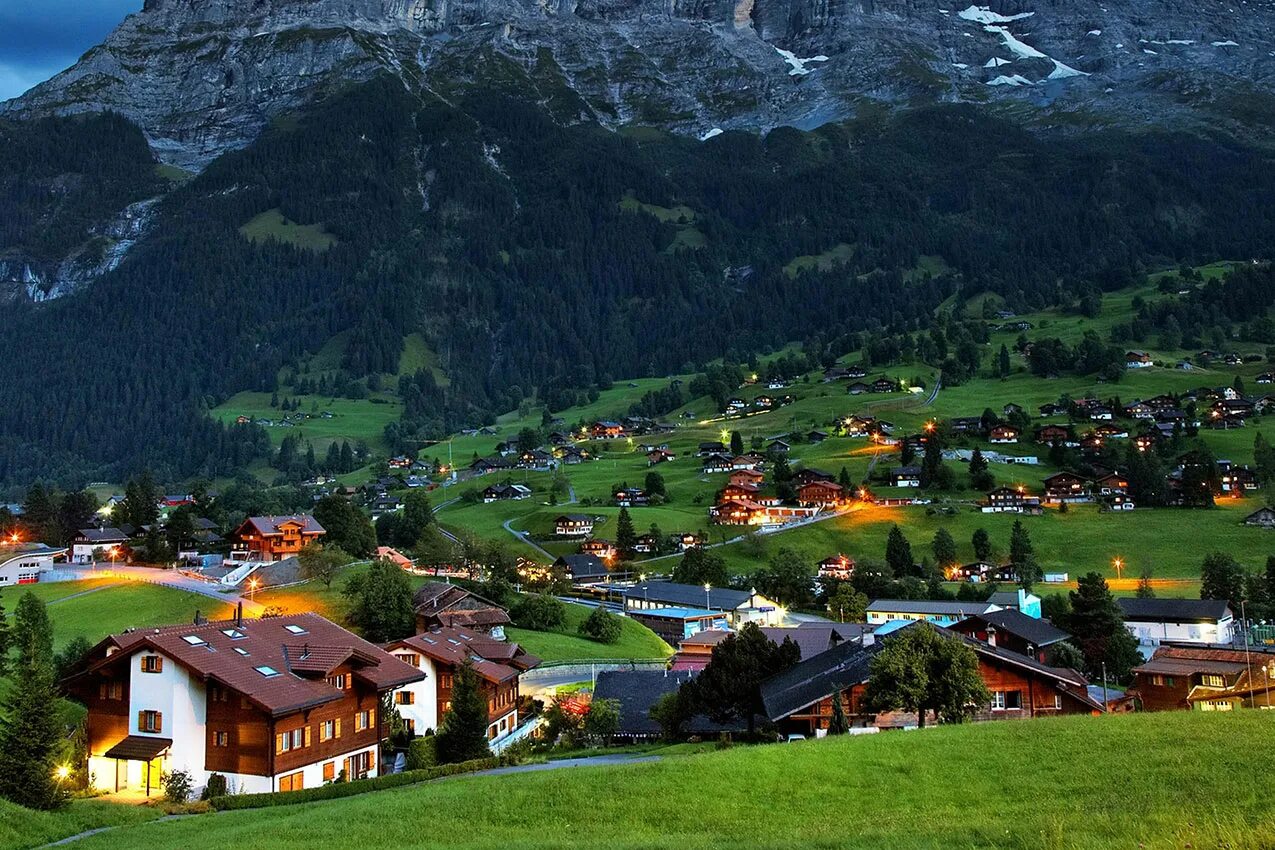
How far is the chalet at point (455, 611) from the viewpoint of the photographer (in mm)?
77500

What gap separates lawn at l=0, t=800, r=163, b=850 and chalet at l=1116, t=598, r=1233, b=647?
8561 centimetres

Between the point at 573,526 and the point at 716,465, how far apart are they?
42446mm

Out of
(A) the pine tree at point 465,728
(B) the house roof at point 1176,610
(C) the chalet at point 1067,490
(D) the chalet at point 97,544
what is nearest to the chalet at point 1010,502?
(C) the chalet at point 1067,490

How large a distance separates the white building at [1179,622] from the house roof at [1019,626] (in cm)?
2727

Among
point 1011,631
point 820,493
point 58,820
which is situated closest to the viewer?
point 58,820

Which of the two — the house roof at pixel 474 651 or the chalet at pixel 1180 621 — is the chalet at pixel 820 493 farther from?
the house roof at pixel 474 651

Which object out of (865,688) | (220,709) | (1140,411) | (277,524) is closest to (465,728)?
(220,709)

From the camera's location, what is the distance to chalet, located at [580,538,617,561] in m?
141

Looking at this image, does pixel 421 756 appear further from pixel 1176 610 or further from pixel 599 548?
pixel 599 548

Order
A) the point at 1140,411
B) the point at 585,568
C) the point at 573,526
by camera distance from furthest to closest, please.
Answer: the point at 1140,411 < the point at 573,526 < the point at 585,568

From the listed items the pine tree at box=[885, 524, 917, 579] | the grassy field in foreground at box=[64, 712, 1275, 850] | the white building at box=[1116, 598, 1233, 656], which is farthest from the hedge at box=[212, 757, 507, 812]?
the pine tree at box=[885, 524, 917, 579]

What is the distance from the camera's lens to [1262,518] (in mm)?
132125

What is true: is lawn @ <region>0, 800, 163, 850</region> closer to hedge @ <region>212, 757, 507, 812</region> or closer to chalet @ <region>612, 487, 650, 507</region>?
hedge @ <region>212, 757, 507, 812</region>

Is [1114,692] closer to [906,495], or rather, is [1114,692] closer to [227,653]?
[227,653]
